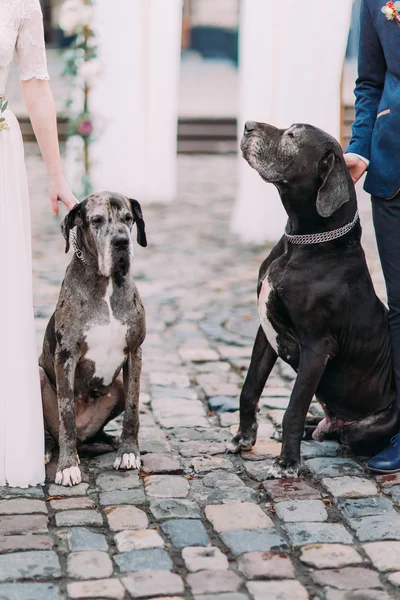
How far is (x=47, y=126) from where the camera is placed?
3.59 meters

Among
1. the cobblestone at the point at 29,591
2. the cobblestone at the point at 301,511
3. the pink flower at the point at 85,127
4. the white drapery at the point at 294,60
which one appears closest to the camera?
the cobblestone at the point at 29,591

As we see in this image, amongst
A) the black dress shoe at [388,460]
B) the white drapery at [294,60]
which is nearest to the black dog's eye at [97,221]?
the black dress shoe at [388,460]

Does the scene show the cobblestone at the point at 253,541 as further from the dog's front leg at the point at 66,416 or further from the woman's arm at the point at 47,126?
the woman's arm at the point at 47,126

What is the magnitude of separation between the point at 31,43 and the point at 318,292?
1.41 meters

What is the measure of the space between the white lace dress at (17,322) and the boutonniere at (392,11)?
4.23ft

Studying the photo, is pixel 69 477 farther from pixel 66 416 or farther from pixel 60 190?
pixel 60 190

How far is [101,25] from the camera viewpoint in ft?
27.7

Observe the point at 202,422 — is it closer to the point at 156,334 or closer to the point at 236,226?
the point at 156,334

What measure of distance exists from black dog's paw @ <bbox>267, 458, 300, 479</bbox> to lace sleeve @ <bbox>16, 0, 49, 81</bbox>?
5.70 feet

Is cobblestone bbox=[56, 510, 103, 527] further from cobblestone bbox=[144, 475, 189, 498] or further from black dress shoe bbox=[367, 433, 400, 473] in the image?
black dress shoe bbox=[367, 433, 400, 473]

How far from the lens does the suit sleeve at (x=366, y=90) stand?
3.68 meters

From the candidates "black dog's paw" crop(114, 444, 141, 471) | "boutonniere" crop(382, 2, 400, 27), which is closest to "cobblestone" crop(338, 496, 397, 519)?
"black dog's paw" crop(114, 444, 141, 471)

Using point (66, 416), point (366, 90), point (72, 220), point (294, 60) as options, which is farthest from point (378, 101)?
point (294, 60)

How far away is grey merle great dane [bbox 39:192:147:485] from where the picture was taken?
350 centimetres
